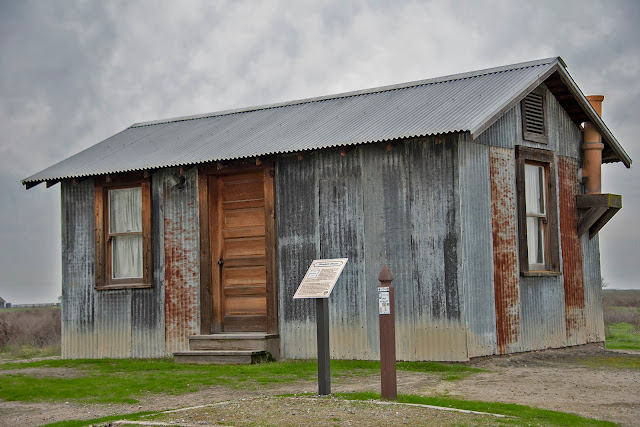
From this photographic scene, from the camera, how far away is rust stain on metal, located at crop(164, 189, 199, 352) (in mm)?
14938

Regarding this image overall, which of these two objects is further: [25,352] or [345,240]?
[25,352]

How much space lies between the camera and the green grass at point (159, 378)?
10.9 metres

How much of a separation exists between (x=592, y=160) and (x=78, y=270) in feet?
33.5

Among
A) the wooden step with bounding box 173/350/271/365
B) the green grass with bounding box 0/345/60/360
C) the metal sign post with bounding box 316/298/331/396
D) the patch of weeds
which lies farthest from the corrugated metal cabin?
the patch of weeds

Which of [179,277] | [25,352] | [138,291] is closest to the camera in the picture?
[179,277]

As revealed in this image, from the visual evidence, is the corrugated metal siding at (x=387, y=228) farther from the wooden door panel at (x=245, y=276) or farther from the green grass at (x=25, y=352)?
the green grass at (x=25, y=352)

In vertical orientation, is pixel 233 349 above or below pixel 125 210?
below

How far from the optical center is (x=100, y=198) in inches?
628

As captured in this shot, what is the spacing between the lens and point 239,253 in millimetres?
14906

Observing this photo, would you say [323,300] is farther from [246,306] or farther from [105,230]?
[105,230]

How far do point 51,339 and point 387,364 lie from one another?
18.6 m

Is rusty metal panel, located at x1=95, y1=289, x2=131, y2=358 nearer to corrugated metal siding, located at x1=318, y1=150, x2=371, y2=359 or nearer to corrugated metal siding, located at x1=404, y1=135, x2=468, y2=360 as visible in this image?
corrugated metal siding, located at x1=318, y1=150, x2=371, y2=359

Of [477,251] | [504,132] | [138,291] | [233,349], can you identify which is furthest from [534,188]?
[138,291]

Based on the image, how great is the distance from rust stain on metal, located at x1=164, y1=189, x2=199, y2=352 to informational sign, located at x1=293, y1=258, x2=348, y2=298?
18.8ft
